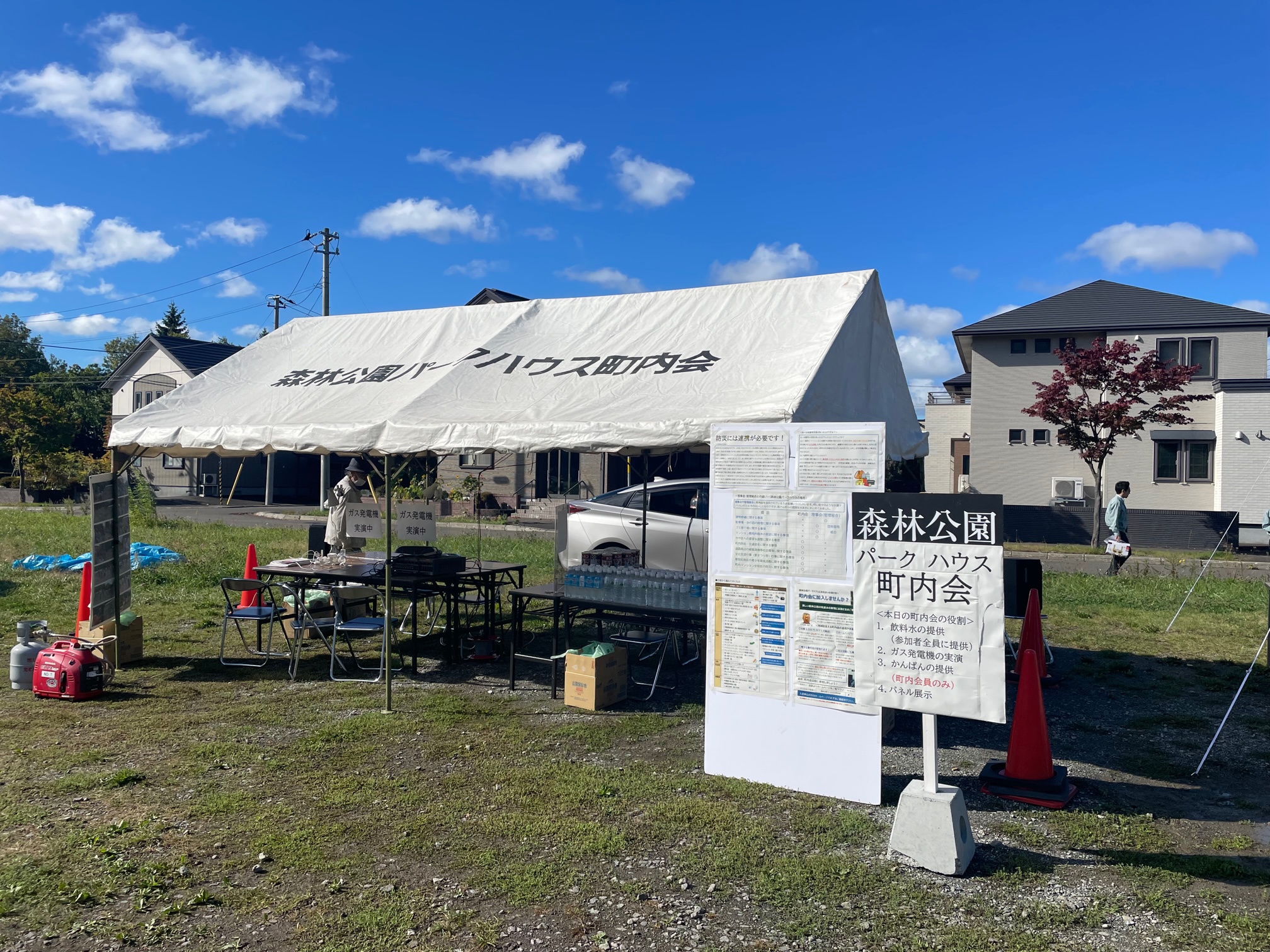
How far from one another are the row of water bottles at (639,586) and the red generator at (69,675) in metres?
3.54

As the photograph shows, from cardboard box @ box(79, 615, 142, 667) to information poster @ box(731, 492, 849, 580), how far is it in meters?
5.48

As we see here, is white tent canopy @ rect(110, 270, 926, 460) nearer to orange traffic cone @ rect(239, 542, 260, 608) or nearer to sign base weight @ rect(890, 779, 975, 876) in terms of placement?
orange traffic cone @ rect(239, 542, 260, 608)

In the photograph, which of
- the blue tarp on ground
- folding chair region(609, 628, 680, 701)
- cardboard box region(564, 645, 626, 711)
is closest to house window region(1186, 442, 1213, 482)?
folding chair region(609, 628, 680, 701)

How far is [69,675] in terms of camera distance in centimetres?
643

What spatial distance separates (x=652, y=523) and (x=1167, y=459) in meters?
19.7

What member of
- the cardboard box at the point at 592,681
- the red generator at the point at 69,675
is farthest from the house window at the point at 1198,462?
the red generator at the point at 69,675

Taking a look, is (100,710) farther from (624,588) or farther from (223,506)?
(223,506)

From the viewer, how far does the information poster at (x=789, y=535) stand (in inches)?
176

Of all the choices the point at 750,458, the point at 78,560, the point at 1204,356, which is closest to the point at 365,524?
the point at 750,458

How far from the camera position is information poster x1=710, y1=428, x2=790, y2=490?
15.4 feet

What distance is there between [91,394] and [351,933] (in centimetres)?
6008

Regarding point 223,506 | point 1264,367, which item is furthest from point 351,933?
point 223,506

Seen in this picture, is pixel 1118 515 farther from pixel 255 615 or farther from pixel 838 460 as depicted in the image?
pixel 255 615

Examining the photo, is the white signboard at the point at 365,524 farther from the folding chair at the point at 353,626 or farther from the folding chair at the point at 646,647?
the folding chair at the point at 646,647
